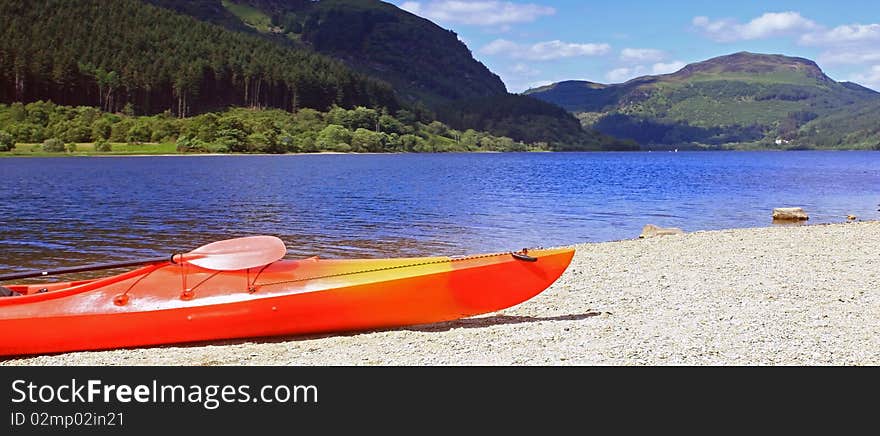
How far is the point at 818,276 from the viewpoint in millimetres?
16969

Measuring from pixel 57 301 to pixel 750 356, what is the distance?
1001 cm

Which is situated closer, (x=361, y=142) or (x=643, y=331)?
(x=643, y=331)

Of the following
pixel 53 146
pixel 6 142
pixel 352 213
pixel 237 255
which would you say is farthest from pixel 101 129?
pixel 237 255

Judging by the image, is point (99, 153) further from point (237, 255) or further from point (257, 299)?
point (257, 299)

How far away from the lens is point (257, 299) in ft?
38.8

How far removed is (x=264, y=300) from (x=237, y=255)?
0.98 meters

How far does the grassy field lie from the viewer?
423 feet

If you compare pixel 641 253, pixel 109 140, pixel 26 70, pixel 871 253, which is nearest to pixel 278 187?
pixel 641 253

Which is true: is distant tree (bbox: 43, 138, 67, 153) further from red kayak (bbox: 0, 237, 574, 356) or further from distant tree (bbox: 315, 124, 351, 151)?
red kayak (bbox: 0, 237, 574, 356)

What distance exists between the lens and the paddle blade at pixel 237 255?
39.7 ft

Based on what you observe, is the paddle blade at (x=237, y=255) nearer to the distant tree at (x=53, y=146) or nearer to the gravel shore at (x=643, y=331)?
the gravel shore at (x=643, y=331)

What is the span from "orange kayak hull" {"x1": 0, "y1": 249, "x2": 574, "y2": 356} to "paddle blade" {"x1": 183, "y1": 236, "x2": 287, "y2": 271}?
0.15 meters

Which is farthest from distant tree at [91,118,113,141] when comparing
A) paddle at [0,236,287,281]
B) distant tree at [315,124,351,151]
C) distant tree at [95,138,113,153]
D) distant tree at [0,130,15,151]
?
paddle at [0,236,287,281]

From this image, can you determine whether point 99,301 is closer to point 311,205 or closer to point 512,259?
point 512,259
